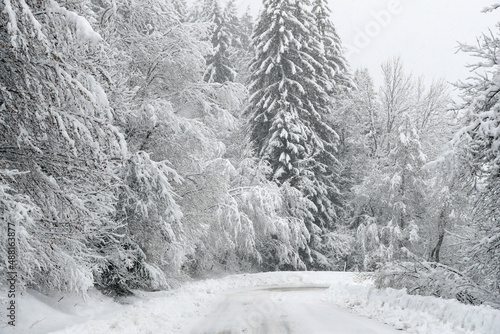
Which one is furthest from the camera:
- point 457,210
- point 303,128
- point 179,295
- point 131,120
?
point 303,128

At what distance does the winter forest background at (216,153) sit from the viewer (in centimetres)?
534

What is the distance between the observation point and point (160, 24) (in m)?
11.9

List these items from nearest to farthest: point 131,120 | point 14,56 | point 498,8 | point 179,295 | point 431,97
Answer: point 14,56, point 498,8, point 131,120, point 179,295, point 431,97

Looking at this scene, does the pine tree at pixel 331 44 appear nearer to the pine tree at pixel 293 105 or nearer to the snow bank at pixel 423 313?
the pine tree at pixel 293 105

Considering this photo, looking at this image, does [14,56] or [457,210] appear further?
[457,210]

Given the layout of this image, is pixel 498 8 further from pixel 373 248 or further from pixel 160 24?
pixel 373 248

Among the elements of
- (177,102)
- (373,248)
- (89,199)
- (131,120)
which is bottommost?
(373,248)

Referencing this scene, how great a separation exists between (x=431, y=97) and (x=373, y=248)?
42.2 feet

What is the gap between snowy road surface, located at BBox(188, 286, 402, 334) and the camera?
745 cm

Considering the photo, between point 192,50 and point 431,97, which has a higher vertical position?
point 431,97

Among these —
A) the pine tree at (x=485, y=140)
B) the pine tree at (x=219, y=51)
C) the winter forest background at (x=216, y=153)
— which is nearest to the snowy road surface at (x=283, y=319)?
the winter forest background at (x=216, y=153)

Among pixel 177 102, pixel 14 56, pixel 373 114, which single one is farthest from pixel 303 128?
pixel 14 56

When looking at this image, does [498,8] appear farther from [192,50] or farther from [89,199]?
[89,199]

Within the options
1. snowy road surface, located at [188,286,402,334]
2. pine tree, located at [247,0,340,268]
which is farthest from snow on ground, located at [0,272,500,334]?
pine tree, located at [247,0,340,268]
